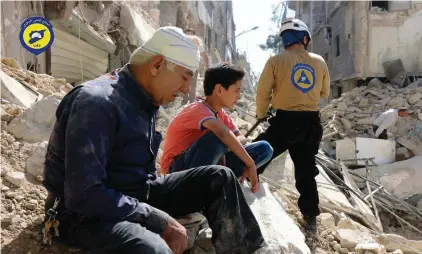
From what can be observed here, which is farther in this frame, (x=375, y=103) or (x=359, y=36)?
(x=359, y=36)

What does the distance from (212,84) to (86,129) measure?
1.44 m

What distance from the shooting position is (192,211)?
2.32 metres

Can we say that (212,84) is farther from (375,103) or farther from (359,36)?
(359,36)

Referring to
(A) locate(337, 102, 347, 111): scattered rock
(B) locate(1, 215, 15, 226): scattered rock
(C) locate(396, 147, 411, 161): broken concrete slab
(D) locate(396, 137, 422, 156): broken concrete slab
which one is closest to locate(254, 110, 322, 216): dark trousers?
(B) locate(1, 215, 15, 226): scattered rock

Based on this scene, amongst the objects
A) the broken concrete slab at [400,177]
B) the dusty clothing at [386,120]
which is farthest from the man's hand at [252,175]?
the dusty clothing at [386,120]

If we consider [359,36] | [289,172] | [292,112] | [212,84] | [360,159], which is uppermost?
[359,36]

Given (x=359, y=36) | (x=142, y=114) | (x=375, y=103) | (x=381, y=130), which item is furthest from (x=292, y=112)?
(x=359, y=36)

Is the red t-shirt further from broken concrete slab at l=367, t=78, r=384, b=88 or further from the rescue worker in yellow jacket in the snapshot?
broken concrete slab at l=367, t=78, r=384, b=88

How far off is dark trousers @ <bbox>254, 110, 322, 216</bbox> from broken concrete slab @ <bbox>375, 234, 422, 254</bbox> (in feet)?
3.05

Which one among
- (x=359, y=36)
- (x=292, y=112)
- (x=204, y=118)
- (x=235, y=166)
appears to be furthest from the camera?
(x=359, y=36)

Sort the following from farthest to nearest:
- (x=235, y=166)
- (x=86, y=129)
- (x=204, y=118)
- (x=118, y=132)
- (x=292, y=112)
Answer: (x=292, y=112)
(x=235, y=166)
(x=204, y=118)
(x=118, y=132)
(x=86, y=129)

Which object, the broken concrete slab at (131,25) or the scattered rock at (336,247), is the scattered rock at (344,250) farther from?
the broken concrete slab at (131,25)

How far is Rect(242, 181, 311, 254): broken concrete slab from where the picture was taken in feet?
8.39

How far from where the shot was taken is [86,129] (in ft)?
5.45
